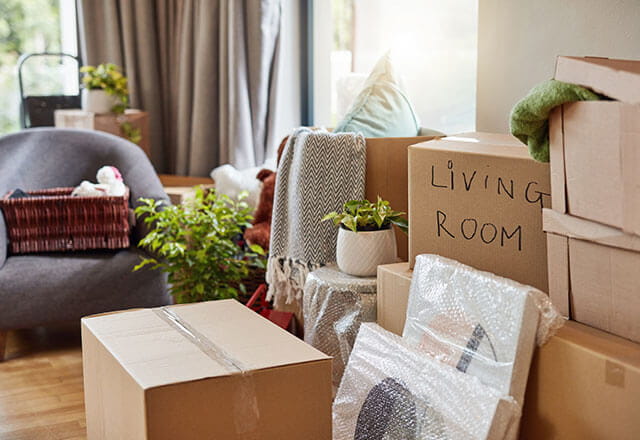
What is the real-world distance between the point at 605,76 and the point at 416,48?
1.64m

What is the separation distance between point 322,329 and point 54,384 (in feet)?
3.16

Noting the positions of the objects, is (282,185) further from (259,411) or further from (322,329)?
(259,411)

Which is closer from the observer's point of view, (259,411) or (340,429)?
(259,411)

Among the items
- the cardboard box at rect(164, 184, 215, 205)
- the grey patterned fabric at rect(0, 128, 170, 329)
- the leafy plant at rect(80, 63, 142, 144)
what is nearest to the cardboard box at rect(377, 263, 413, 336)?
the grey patterned fabric at rect(0, 128, 170, 329)

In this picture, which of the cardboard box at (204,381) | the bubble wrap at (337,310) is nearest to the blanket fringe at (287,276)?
the bubble wrap at (337,310)

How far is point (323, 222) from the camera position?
224 cm

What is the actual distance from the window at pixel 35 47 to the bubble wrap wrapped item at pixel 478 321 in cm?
315

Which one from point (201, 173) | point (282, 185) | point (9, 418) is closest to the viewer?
point (9, 418)

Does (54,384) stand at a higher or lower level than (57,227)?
lower

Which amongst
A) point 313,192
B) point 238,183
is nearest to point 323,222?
point 313,192

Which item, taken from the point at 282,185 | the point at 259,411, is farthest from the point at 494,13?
the point at 259,411

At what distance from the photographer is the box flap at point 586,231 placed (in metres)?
1.27

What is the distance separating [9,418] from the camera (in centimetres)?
219

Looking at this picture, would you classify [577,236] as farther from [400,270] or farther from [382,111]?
[382,111]
